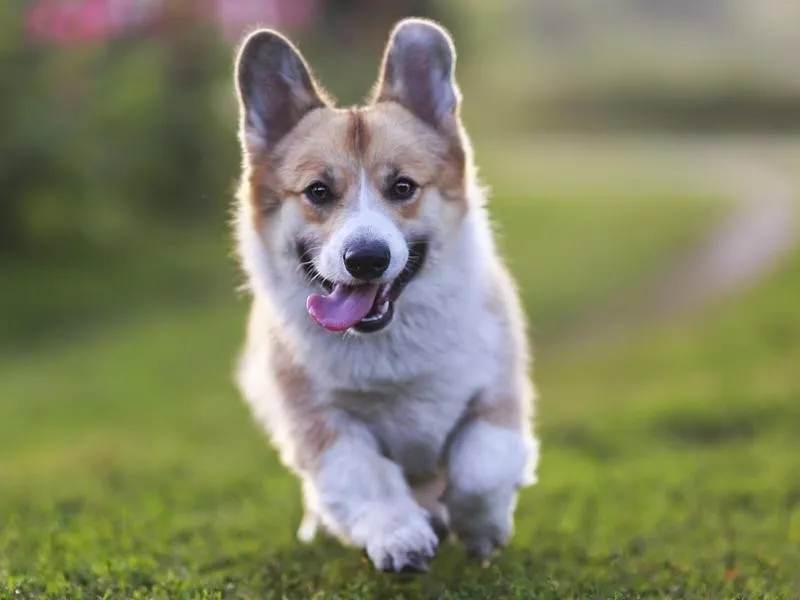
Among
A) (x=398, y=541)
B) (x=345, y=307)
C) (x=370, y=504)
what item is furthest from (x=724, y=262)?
(x=398, y=541)

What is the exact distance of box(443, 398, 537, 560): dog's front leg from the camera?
15.6 ft

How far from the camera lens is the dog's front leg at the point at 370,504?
4.42 m

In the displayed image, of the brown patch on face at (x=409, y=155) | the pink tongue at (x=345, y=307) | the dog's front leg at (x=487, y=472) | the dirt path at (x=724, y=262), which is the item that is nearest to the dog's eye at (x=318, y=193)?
the brown patch on face at (x=409, y=155)

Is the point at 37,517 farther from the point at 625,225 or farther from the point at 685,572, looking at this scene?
the point at 625,225

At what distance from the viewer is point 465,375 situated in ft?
16.3

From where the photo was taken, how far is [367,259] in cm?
448

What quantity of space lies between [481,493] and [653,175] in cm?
2151

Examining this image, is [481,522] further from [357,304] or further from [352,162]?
[352,162]

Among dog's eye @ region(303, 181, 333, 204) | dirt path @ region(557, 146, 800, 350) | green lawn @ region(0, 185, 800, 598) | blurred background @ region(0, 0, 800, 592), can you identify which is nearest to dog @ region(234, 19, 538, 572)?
dog's eye @ region(303, 181, 333, 204)

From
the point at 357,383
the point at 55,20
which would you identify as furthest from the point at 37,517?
the point at 55,20

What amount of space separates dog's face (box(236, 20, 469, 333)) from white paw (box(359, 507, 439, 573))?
758 millimetres

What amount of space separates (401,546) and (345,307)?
3.13 feet

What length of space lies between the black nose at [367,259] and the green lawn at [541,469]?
1294mm

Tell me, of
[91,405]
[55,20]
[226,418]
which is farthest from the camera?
[55,20]
